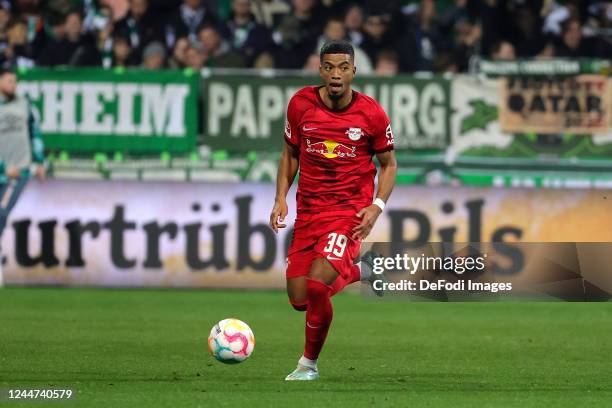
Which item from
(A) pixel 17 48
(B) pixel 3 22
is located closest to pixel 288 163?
(A) pixel 17 48

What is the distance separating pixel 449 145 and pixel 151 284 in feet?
13.9

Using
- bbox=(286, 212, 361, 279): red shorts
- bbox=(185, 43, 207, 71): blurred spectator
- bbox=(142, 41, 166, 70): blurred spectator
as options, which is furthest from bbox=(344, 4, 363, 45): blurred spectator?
bbox=(286, 212, 361, 279): red shorts

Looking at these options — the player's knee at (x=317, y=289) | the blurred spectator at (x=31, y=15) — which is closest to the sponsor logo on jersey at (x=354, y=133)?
the player's knee at (x=317, y=289)

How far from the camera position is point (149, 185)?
18359 mm

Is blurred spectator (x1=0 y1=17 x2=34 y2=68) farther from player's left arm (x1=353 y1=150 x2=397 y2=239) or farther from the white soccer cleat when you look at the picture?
the white soccer cleat

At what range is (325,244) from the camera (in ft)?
30.2

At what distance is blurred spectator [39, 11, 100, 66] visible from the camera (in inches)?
766

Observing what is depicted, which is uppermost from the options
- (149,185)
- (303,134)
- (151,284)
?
(303,134)

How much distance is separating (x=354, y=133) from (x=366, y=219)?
57 cm

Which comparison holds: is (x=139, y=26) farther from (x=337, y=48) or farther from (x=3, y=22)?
(x=337, y=48)

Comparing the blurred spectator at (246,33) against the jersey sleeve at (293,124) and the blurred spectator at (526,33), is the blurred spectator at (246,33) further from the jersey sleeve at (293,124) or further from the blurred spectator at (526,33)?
the jersey sleeve at (293,124)

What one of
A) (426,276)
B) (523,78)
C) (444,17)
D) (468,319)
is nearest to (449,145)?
(523,78)

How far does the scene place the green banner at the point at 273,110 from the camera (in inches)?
735

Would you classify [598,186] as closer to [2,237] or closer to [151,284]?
[151,284]
